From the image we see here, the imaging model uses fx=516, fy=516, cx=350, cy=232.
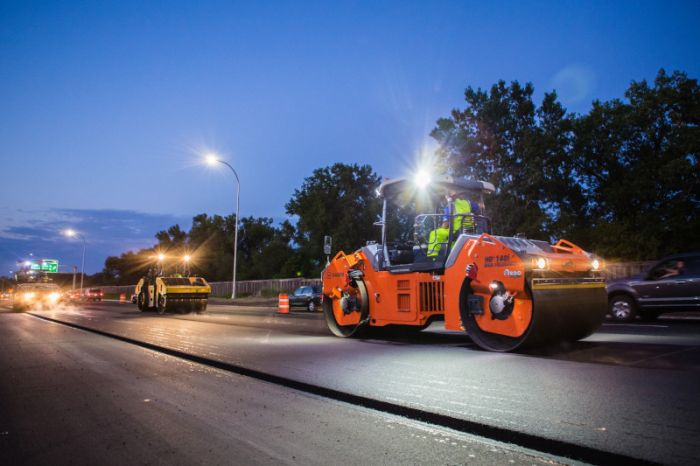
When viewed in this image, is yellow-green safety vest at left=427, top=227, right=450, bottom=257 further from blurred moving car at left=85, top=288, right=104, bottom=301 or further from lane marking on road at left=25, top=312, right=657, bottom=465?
blurred moving car at left=85, top=288, right=104, bottom=301

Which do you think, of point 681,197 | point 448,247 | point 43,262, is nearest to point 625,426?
point 448,247

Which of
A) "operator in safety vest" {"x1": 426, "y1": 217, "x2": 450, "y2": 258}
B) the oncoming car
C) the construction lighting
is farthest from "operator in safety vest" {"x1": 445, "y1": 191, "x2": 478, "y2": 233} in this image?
the oncoming car

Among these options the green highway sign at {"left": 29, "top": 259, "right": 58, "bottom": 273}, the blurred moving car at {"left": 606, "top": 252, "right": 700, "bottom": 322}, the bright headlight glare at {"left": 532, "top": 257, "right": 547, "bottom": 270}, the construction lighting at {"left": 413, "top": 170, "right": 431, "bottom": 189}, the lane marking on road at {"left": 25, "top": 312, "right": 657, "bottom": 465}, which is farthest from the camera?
the green highway sign at {"left": 29, "top": 259, "right": 58, "bottom": 273}

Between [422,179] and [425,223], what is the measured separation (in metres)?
0.86

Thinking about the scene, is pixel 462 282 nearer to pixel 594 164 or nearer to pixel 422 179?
pixel 422 179

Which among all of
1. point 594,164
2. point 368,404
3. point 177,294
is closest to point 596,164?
point 594,164

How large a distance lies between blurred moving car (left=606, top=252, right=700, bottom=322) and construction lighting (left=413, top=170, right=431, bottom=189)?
806 centimetres

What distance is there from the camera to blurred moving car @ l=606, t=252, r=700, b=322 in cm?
1311

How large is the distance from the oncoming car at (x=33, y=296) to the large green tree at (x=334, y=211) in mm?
29487

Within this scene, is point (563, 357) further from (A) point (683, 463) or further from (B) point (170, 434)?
(B) point (170, 434)

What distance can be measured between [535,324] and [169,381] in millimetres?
4888

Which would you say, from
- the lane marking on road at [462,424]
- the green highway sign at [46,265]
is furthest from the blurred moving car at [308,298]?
the green highway sign at [46,265]

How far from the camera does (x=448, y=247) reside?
877 centimetres

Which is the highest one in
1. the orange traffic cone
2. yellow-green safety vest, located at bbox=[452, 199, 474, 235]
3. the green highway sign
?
the green highway sign
